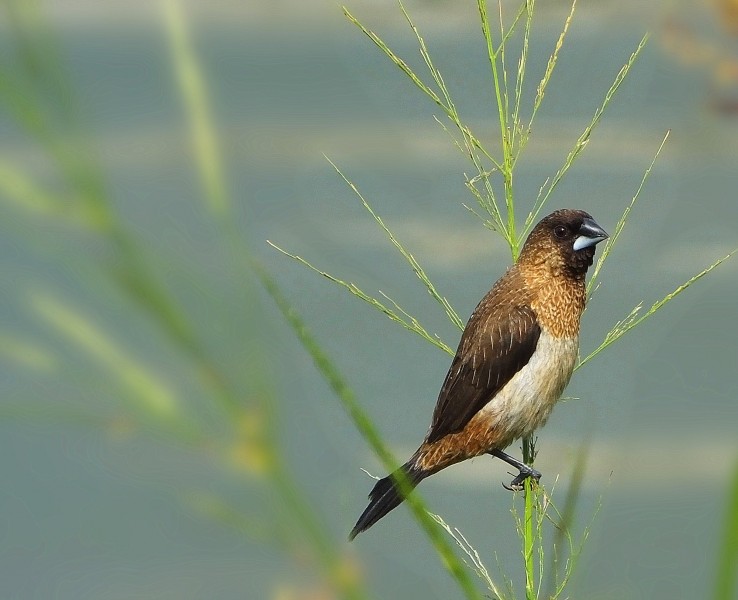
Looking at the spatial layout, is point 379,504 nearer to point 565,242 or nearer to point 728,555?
point 565,242

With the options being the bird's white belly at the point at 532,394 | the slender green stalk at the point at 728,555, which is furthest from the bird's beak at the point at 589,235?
the slender green stalk at the point at 728,555

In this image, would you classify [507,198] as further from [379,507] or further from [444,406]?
[444,406]

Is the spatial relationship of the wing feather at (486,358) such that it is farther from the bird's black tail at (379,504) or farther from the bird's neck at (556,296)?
the bird's black tail at (379,504)

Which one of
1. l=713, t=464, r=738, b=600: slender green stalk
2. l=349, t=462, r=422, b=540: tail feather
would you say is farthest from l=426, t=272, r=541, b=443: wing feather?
l=713, t=464, r=738, b=600: slender green stalk

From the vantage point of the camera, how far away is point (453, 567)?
0.15m

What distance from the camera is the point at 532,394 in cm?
105

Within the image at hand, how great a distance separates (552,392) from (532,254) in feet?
0.54

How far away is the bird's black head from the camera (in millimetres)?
1082

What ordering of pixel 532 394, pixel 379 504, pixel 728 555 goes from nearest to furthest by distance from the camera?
1. pixel 728 555
2. pixel 379 504
3. pixel 532 394

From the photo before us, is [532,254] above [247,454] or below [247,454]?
above

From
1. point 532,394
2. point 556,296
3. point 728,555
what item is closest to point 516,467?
point 532,394

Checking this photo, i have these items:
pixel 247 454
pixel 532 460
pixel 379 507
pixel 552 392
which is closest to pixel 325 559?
pixel 247 454

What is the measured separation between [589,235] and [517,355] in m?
0.15

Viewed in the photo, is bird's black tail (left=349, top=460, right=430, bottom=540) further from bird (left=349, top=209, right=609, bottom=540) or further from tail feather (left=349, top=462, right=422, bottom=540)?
bird (left=349, top=209, right=609, bottom=540)
